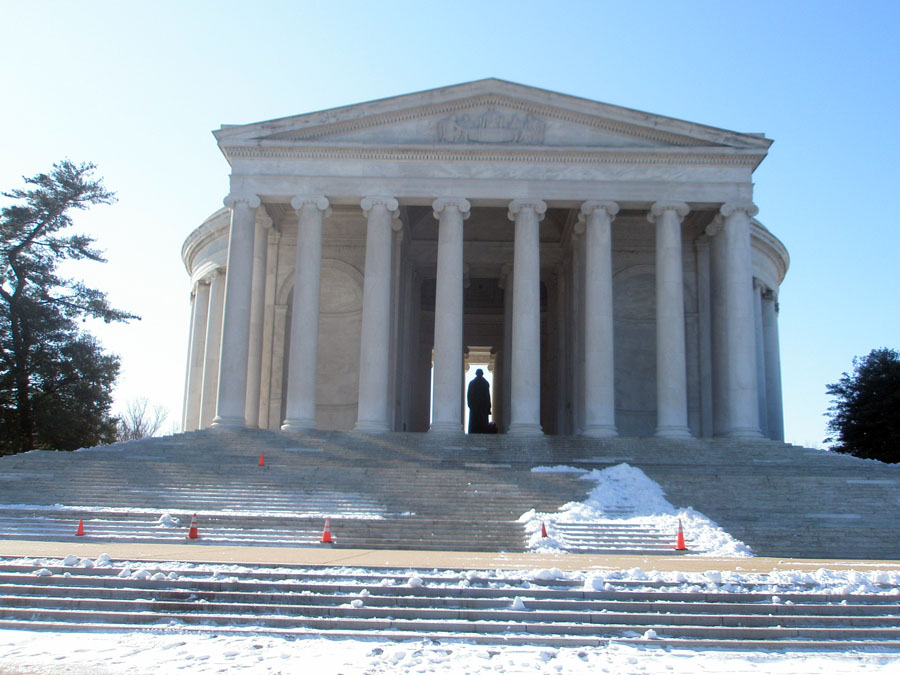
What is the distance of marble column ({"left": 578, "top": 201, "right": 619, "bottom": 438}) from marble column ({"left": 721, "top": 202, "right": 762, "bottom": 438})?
5517 millimetres

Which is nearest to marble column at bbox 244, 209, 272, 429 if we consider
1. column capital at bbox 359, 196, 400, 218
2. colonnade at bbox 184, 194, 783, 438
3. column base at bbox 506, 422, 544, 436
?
colonnade at bbox 184, 194, 783, 438

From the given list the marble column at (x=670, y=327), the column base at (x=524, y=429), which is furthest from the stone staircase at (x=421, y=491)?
the marble column at (x=670, y=327)

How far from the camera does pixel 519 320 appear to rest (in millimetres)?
41562

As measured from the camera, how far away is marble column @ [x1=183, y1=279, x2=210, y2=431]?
56.4m

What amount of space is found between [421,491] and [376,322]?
1451 cm

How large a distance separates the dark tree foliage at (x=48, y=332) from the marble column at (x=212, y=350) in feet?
25.7

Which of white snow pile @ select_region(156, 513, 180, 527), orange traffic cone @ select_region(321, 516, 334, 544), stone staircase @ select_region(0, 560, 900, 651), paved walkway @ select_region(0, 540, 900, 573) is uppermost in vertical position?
white snow pile @ select_region(156, 513, 180, 527)

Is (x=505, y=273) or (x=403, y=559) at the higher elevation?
(x=505, y=273)

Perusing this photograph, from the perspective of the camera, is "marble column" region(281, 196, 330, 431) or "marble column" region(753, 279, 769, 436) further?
"marble column" region(753, 279, 769, 436)

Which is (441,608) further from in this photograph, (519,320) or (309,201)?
(309,201)

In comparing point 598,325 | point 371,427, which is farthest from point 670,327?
point 371,427

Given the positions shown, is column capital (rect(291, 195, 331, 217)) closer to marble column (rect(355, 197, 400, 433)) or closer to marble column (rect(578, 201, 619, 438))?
marble column (rect(355, 197, 400, 433))

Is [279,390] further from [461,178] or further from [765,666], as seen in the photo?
[765,666]

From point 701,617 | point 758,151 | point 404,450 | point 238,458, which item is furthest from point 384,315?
point 701,617
